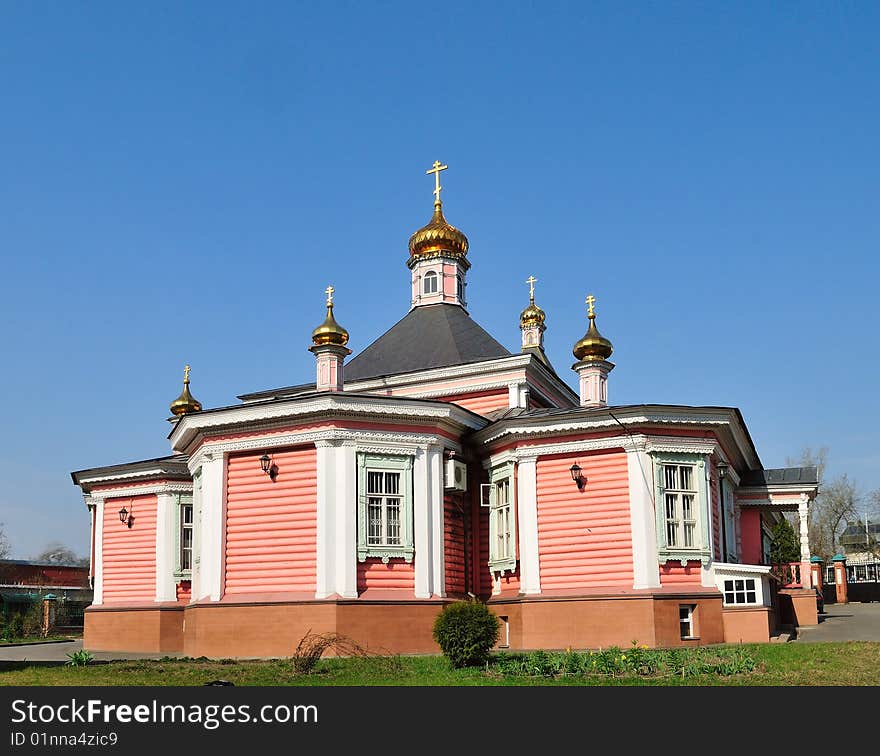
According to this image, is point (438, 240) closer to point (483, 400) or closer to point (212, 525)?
point (483, 400)

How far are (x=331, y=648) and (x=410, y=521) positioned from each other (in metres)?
3.22

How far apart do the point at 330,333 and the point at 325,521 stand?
15.1 ft

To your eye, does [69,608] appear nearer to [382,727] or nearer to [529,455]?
[529,455]

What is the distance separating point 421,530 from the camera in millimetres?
20859

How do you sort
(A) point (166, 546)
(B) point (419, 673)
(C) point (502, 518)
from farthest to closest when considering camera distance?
(A) point (166, 546) < (C) point (502, 518) < (B) point (419, 673)

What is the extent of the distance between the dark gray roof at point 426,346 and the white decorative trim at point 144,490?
532 centimetres

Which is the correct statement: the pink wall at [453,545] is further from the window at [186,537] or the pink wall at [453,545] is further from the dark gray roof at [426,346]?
the window at [186,537]

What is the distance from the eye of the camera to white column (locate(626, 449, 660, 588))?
19875mm

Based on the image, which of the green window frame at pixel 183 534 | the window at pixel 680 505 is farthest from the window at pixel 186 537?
the window at pixel 680 505

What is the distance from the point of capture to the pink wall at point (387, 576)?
2020 cm

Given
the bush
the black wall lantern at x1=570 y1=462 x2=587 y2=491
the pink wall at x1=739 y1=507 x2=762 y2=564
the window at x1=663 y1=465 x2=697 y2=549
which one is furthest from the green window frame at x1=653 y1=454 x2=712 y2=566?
the pink wall at x1=739 y1=507 x2=762 y2=564

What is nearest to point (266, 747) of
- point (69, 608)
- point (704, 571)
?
point (704, 571)

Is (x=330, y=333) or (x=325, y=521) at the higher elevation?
(x=330, y=333)

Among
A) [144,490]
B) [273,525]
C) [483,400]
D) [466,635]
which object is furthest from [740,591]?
[144,490]
